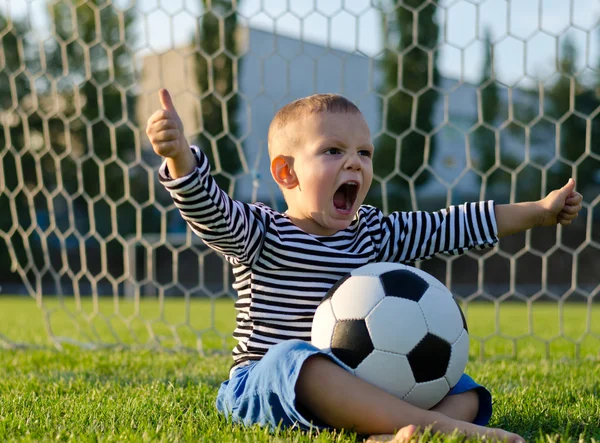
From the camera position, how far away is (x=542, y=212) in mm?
1927

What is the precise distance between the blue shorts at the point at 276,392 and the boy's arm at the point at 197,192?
27 centimetres

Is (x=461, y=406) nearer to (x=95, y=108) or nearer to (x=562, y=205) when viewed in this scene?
(x=562, y=205)

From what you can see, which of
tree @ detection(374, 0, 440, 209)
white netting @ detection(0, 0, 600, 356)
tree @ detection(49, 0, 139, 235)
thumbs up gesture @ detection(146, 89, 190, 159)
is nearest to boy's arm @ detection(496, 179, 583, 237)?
thumbs up gesture @ detection(146, 89, 190, 159)

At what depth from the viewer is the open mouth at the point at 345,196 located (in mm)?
1772

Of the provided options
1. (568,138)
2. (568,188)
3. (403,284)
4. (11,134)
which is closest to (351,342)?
(403,284)

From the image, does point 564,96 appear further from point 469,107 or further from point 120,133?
point 120,133

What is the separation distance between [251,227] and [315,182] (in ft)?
0.61

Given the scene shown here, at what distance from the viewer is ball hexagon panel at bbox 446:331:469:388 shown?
5.38ft

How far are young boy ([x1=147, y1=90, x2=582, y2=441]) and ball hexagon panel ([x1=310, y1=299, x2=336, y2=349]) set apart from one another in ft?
0.19

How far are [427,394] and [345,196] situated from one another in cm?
51

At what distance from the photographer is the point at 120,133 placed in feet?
43.8

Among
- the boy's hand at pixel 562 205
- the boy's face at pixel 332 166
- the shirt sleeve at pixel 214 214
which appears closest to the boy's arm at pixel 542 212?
the boy's hand at pixel 562 205

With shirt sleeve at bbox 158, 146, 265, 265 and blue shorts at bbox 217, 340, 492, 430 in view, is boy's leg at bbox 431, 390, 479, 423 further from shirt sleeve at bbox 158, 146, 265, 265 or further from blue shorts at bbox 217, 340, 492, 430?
shirt sleeve at bbox 158, 146, 265, 265

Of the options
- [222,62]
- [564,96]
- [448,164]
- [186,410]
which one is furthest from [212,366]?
[448,164]
